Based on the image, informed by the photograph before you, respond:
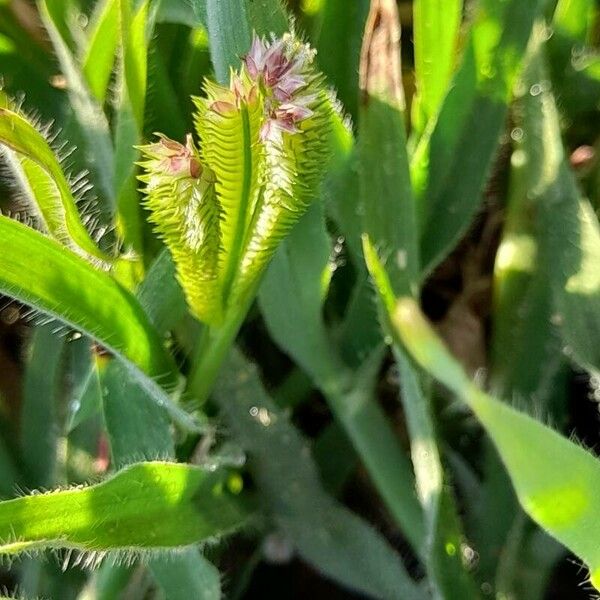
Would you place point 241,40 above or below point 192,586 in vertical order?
above

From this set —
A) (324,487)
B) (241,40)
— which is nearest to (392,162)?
(241,40)

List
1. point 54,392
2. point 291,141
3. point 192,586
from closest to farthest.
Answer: point 291,141 < point 192,586 < point 54,392

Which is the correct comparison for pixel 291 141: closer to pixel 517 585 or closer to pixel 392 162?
pixel 392 162

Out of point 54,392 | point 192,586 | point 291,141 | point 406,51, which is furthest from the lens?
point 406,51

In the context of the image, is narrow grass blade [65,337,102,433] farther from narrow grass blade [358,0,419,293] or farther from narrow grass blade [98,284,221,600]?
narrow grass blade [358,0,419,293]

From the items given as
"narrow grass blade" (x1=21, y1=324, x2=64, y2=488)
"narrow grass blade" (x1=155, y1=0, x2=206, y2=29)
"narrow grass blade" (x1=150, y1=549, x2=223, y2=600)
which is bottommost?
"narrow grass blade" (x1=150, y1=549, x2=223, y2=600)

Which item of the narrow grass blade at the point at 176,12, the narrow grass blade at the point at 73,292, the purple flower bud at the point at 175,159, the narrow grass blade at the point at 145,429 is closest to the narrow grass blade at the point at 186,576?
the narrow grass blade at the point at 145,429

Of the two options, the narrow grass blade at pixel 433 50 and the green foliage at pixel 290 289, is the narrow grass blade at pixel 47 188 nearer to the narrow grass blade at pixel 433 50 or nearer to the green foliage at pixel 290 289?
the green foliage at pixel 290 289

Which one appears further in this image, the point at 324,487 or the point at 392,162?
the point at 324,487

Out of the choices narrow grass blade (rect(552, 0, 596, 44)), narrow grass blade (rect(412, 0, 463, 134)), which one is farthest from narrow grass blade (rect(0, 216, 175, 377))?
narrow grass blade (rect(552, 0, 596, 44))
